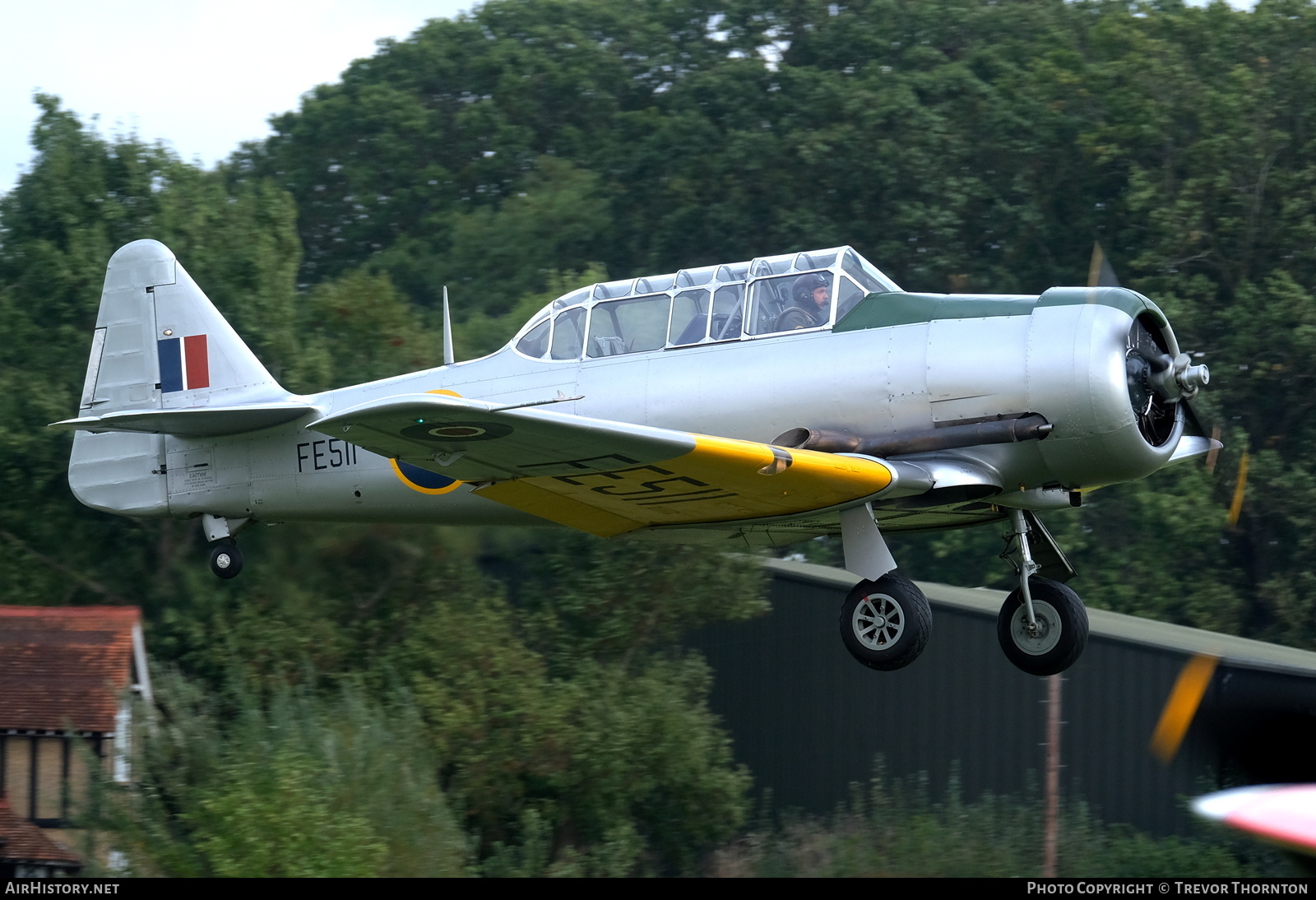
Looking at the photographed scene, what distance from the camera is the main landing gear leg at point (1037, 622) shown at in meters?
10.0

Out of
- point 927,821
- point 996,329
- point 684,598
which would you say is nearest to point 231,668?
point 684,598

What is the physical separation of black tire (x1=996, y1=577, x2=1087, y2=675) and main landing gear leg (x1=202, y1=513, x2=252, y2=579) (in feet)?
18.7

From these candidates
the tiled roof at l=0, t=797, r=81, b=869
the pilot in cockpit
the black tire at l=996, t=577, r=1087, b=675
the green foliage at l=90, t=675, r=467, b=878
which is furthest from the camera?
the tiled roof at l=0, t=797, r=81, b=869

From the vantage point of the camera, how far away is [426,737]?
19422 mm

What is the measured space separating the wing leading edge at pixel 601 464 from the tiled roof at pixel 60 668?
33.7 feet

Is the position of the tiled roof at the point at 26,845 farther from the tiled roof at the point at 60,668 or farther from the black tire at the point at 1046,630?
the black tire at the point at 1046,630

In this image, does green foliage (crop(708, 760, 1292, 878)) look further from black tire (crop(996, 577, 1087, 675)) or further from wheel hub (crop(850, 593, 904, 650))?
wheel hub (crop(850, 593, 904, 650))

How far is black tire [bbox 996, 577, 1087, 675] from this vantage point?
1004 cm

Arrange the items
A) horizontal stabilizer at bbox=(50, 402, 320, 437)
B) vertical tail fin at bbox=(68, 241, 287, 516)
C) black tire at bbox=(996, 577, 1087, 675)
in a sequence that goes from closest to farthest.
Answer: black tire at bbox=(996, 577, 1087, 675), horizontal stabilizer at bbox=(50, 402, 320, 437), vertical tail fin at bbox=(68, 241, 287, 516)

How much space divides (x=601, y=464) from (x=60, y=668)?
1249 cm

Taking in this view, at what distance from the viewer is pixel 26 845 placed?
18344 mm

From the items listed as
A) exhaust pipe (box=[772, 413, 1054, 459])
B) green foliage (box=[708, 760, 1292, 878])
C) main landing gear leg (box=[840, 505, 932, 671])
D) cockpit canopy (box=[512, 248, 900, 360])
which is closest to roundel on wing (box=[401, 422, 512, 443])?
exhaust pipe (box=[772, 413, 1054, 459])

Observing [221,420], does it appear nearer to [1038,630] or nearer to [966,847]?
[1038,630]

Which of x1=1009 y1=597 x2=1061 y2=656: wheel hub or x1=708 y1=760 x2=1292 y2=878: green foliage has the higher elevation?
x1=1009 y1=597 x2=1061 y2=656: wheel hub
